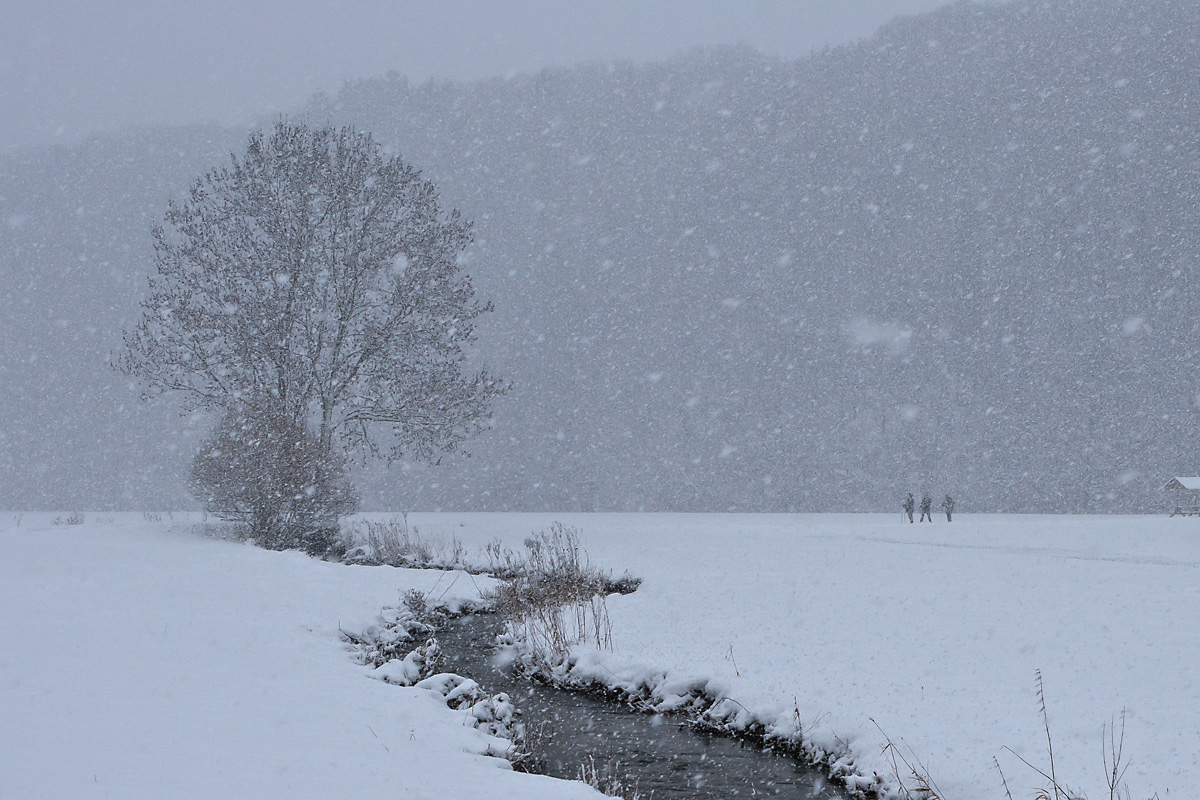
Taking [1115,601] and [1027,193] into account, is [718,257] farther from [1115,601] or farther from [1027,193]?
[1115,601]

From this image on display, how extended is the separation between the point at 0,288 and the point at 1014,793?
91610 millimetres

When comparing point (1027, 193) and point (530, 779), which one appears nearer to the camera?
point (530, 779)

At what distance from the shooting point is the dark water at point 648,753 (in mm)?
6473

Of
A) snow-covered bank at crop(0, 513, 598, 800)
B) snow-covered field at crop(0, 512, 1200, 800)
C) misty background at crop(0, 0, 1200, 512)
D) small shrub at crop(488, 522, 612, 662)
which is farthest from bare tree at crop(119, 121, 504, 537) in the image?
misty background at crop(0, 0, 1200, 512)

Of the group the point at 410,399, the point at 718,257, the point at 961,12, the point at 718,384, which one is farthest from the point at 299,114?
the point at 410,399

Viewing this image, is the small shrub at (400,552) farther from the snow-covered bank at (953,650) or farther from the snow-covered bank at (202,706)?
the snow-covered bank at (202,706)

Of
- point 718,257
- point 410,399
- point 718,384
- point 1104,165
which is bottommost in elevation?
point 410,399

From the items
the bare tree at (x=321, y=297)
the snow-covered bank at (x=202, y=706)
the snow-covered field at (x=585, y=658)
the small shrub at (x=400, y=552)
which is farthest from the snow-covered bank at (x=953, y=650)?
the bare tree at (x=321, y=297)

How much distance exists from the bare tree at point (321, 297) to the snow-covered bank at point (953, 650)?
7.77 meters

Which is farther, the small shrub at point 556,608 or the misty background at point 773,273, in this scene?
the misty background at point 773,273

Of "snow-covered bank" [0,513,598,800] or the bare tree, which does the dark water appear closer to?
"snow-covered bank" [0,513,598,800]

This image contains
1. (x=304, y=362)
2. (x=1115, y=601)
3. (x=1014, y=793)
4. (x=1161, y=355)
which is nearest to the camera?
(x=1014, y=793)

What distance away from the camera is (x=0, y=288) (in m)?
76.4

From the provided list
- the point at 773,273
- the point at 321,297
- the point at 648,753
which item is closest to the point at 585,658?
the point at 648,753
